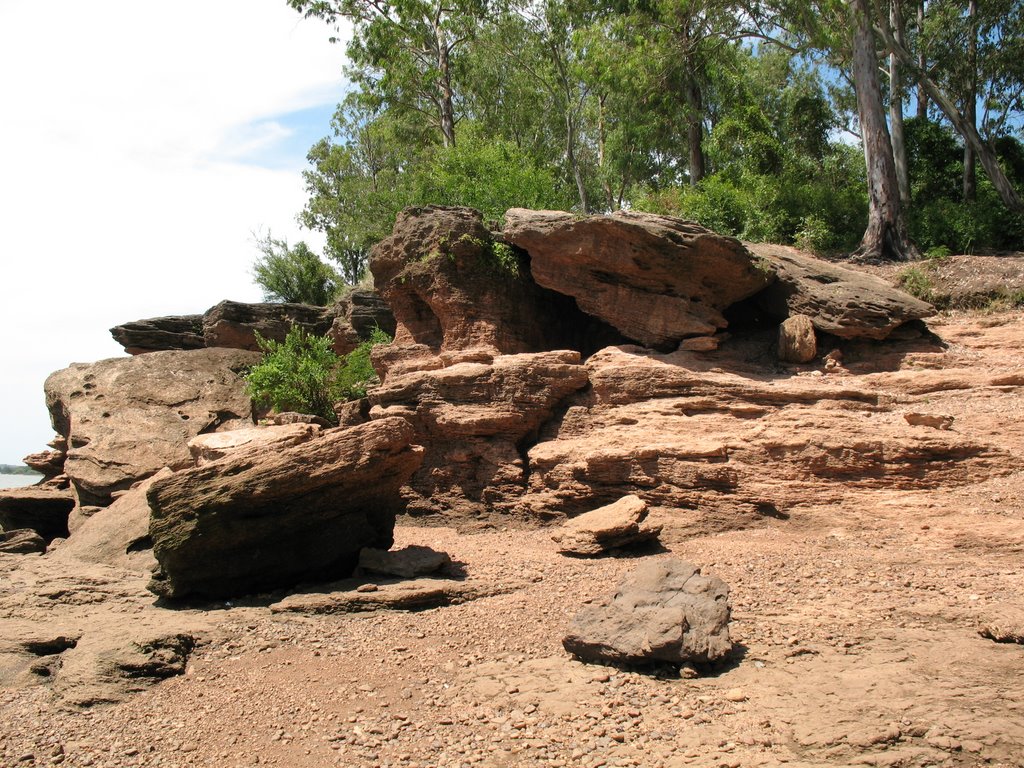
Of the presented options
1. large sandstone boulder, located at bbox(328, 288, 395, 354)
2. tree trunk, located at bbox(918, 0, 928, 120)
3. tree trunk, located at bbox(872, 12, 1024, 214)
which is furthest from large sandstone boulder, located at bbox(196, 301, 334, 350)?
tree trunk, located at bbox(918, 0, 928, 120)

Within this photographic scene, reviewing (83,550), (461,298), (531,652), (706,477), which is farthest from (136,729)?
(461,298)

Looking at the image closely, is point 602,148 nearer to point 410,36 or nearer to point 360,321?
point 410,36

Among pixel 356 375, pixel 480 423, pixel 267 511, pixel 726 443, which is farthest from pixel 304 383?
pixel 726 443

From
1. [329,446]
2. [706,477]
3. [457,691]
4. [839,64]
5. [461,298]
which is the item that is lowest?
[457,691]

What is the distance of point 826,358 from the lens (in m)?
11.1

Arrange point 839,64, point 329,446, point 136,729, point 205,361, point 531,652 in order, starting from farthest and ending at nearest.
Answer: point 839,64
point 205,361
point 329,446
point 531,652
point 136,729

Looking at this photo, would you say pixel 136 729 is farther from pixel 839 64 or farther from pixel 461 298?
pixel 839 64

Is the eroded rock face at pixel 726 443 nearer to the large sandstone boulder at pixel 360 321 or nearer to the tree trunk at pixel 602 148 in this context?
the large sandstone boulder at pixel 360 321

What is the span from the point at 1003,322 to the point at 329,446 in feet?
31.6

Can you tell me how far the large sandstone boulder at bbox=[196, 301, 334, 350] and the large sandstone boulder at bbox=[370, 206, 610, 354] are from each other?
6239 mm

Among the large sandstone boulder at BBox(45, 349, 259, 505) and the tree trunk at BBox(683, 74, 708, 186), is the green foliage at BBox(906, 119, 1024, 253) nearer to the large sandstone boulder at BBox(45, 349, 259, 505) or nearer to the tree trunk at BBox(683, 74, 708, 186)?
the tree trunk at BBox(683, 74, 708, 186)

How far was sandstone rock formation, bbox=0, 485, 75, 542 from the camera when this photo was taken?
1374 centimetres

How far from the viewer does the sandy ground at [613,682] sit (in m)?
4.75

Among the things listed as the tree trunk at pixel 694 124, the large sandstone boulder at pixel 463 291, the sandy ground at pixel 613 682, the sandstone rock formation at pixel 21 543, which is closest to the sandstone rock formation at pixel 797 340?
the large sandstone boulder at pixel 463 291
